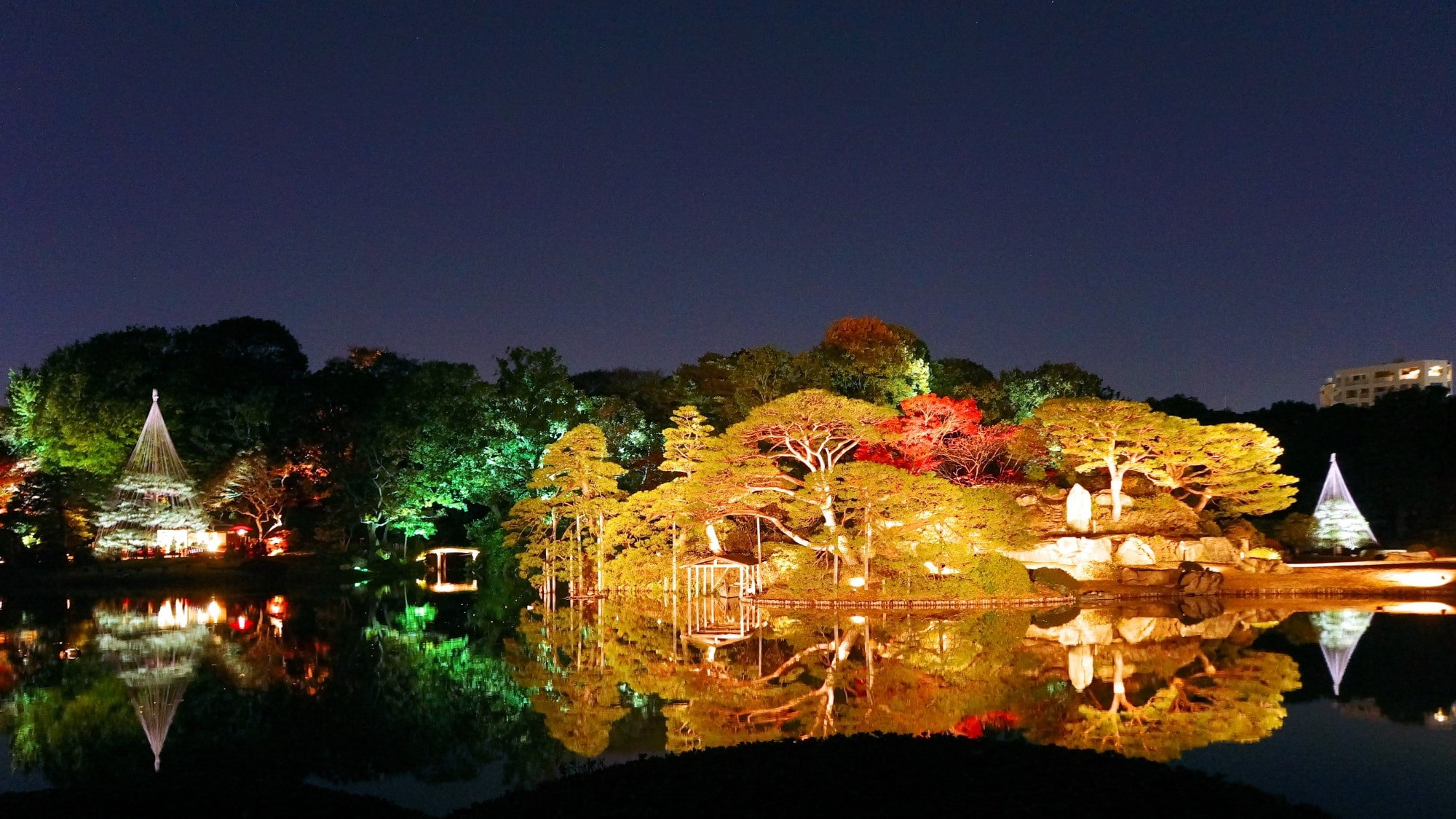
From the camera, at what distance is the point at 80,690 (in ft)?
50.3

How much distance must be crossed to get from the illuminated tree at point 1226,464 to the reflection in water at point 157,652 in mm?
27622

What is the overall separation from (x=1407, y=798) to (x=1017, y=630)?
11.2 meters

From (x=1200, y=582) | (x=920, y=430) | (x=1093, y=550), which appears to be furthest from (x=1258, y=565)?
(x=920, y=430)

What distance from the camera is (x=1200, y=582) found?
92.4ft

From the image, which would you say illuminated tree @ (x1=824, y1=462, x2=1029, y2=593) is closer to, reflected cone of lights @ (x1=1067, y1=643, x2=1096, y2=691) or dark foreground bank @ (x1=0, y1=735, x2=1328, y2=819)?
reflected cone of lights @ (x1=1067, y1=643, x2=1096, y2=691)

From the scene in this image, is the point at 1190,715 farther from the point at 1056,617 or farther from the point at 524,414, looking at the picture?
the point at 524,414

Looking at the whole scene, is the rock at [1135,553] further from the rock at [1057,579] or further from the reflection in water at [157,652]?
the reflection in water at [157,652]

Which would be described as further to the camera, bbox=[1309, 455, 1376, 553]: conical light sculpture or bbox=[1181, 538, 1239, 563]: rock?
bbox=[1309, 455, 1376, 553]: conical light sculpture

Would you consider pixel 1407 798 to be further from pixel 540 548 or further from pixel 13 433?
pixel 13 433

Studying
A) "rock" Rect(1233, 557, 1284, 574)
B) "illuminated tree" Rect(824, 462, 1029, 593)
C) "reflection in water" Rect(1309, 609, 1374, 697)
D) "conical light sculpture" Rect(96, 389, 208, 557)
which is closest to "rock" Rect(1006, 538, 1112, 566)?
"illuminated tree" Rect(824, 462, 1029, 593)

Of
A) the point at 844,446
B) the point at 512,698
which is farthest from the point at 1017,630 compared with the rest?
the point at 512,698

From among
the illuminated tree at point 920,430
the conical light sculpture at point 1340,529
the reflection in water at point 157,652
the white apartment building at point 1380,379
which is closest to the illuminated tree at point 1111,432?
the illuminated tree at point 920,430

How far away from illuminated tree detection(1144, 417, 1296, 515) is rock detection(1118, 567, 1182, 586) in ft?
13.6

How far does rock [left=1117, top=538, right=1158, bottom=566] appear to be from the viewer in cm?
3008
